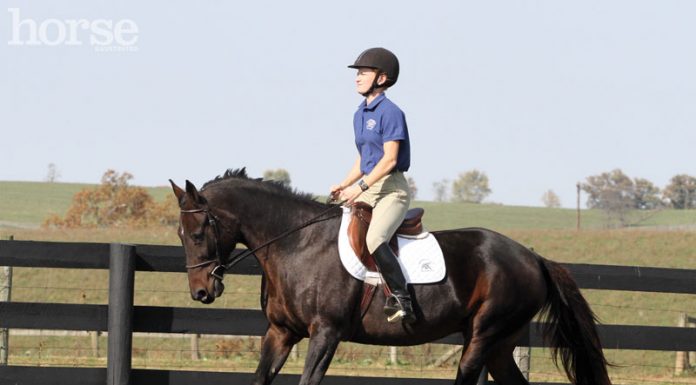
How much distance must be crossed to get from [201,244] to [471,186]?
110706 millimetres

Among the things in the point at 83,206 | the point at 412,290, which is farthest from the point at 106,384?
the point at 83,206

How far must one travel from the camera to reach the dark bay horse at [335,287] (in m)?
7.29

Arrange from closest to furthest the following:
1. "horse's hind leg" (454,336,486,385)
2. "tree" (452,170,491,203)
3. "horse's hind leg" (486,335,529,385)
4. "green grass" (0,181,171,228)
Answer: "horse's hind leg" (454,336,486,385), "horse's hind leg" (486,335,529,385), "green grass" (0,181,171,228), "tree" (452,170,491,203)

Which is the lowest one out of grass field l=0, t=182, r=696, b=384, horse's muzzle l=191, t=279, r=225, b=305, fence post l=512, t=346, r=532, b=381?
Result: grass field l=0, t=182, r=696, b=384

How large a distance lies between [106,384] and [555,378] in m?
9.00

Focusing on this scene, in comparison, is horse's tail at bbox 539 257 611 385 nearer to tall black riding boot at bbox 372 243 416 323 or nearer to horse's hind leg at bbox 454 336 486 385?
horse's hind leg at bbox 454 336 486 385

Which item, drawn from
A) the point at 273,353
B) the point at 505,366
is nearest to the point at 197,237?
the point at 273,353

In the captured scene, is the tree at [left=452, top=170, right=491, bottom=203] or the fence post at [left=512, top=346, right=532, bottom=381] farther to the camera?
the tree at [left=452, top=170, right=491, bottom=203]

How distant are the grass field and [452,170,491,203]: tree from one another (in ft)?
148

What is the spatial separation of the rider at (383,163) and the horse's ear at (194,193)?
954 mm

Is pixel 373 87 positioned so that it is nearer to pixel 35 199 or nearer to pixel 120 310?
pixel 120 310

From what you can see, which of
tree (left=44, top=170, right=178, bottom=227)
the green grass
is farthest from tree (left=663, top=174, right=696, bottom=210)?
tree (left=44, top=170, right=178, bottom=227)

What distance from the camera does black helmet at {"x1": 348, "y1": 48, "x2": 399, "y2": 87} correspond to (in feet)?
24.2

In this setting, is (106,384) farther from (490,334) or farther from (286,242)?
(490,334)
